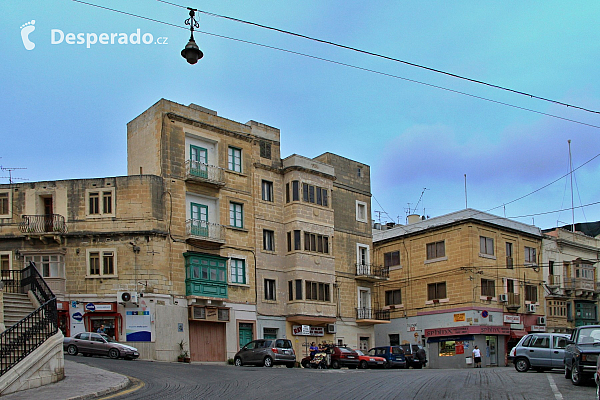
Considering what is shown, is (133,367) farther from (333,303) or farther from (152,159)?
(333,303)

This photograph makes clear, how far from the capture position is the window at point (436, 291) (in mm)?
46812

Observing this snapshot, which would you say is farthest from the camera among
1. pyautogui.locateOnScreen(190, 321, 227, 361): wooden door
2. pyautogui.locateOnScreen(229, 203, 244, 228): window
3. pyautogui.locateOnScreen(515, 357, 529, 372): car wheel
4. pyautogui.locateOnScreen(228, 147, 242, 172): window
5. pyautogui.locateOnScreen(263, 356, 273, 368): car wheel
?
pyautogui.locateOnScreen(228, 147, 242, 172): window

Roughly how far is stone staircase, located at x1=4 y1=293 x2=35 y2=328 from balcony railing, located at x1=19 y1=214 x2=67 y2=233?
13.1 m

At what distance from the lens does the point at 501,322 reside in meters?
46.3

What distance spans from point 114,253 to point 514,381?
22.5 m

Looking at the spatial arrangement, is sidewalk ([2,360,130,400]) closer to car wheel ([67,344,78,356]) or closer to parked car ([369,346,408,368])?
car wheel ([67,344,78,356])

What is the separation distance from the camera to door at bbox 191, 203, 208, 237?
36.6 m

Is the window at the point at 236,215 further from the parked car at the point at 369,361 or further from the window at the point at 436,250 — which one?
the window at the point at 436,250

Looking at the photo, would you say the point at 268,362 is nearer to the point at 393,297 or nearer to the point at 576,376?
the point at 576,376

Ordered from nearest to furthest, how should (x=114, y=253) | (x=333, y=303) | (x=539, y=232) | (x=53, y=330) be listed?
(x=53, y=330), (x=114, y=253), (x=333, y=303), (x=539, y=232)

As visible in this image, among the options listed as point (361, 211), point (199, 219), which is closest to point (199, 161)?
point (199, 219)

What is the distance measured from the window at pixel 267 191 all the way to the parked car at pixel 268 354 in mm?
11265

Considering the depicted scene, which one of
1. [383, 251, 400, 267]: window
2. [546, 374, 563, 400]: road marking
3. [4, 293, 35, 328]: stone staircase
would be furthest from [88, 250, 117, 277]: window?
[383, 251, 400, 267]: window

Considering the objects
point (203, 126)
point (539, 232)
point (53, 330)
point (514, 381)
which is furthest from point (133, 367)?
point (539, 232)
